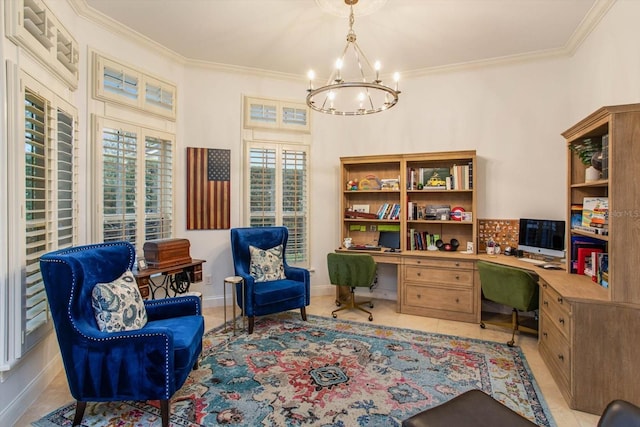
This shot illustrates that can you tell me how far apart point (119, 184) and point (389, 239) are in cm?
337

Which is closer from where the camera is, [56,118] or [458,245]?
[56,118]

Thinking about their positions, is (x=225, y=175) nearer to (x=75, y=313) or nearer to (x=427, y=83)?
(x=75, y=313)

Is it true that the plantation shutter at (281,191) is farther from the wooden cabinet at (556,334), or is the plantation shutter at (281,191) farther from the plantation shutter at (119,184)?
the wooden cabinet at (556,334)

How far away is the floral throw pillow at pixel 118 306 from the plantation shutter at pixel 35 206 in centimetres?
53

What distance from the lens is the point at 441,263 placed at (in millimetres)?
4004

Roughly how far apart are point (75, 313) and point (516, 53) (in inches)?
199

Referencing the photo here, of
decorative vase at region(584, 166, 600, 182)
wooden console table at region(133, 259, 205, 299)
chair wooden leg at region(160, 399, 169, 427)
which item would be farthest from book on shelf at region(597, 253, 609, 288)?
wooden console table at region(133, 259, 205, 299)

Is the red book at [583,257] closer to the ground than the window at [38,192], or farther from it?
closer to the ground

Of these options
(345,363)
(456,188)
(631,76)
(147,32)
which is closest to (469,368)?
(345,363)

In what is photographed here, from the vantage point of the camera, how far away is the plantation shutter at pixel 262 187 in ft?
15.2

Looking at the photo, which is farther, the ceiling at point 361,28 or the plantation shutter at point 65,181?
the ceiling at point 361,28

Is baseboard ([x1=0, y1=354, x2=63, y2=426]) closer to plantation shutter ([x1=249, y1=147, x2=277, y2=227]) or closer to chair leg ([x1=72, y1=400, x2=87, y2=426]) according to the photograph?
chair leg ([x1=72, y1=400, x2=87, y2=426])

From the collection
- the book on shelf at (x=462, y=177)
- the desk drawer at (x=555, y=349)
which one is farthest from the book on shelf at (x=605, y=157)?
the book on shelf at (x=462, y=177)

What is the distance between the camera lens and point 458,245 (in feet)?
14.2
